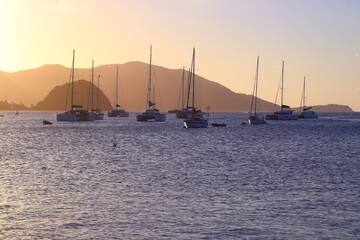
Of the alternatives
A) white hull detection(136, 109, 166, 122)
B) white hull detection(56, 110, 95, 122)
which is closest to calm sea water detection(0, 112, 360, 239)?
white hull detection(56, 110, 95, 122)

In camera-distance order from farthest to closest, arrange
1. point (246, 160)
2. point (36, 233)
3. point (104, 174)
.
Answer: point (246, 160) → point (104, 174) → point (36, 233)

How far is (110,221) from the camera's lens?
90.0 ft

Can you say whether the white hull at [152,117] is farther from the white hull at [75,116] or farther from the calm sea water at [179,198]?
the calm sea water at [179,198]

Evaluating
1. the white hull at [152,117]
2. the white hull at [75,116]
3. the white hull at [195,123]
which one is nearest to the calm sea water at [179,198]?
the white hull at [195,123]

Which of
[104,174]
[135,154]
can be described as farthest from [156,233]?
[135,154]

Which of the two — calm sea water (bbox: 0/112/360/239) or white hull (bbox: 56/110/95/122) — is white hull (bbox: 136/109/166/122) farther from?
calm sea water (bbox: 0/112/360/239)

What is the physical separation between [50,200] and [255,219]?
11227 millimetres

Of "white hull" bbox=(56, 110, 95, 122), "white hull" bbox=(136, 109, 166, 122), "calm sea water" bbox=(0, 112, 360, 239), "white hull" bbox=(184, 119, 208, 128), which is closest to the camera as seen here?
"calm sea water" bbox=(0, 112, 360, 239)

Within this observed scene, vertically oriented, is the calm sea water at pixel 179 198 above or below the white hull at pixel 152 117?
below

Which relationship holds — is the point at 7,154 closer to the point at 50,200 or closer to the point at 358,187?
the point at 50,200

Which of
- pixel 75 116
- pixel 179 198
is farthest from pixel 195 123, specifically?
pixel 179 198

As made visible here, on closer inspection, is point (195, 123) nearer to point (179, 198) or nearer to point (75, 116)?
point (75, 116)

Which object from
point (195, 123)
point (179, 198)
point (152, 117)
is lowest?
point (179, 198)

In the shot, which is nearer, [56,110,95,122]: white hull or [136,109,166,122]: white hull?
[56,110,95,122]: white hull
